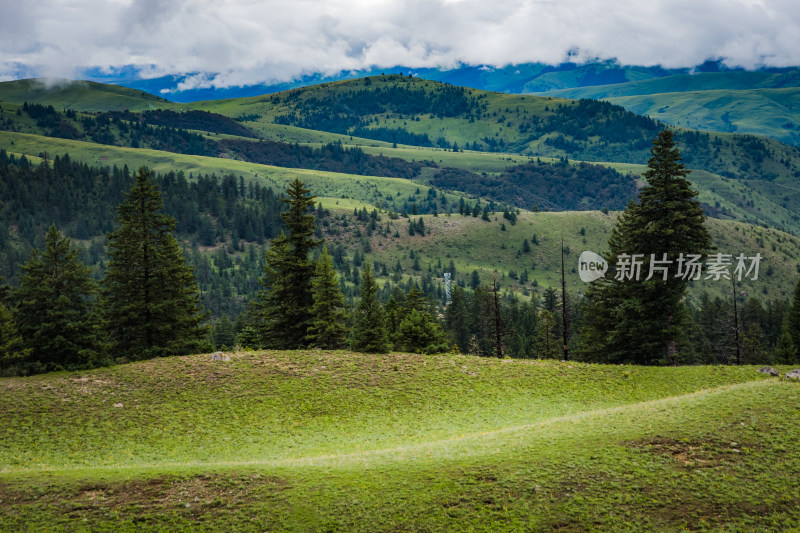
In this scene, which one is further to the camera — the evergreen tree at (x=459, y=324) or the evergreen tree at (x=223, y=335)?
the evergreen tree at (x=459, y=324)

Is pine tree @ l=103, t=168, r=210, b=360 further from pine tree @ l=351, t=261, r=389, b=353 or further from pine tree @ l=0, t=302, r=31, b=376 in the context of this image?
pine tree @ l=351, t=261, r=389, b=353

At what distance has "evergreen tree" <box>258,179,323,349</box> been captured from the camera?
52.4m

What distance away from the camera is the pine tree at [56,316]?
133 ft

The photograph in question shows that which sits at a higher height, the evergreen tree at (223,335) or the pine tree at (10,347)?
the pine tree at (10,347)

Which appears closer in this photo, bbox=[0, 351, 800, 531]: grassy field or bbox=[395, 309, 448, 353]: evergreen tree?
bbox=[0, 351, 800, 531]: grassy field

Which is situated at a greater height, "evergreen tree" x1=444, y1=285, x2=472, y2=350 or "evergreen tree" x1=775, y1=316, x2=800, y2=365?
"evergreen tree" x1=775, y1=316, x2=800, y2=365

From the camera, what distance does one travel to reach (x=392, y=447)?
29.6 m

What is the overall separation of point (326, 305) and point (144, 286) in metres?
15.7

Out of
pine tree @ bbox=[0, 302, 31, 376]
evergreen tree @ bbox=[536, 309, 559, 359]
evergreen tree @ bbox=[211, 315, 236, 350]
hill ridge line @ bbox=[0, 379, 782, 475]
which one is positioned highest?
pine tree @ bbox=[0, 302, 31, 376]

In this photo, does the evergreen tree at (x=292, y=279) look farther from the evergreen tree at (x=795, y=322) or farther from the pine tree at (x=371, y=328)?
the evergreen tree at (x=795, y=322)

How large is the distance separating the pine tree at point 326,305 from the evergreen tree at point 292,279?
1.50 m

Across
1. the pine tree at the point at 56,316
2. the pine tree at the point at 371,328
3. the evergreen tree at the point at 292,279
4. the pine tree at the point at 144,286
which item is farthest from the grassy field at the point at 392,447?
the evergreen tree at the point at 292,279

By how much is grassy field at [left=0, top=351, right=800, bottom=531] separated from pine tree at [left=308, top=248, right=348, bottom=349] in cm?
754

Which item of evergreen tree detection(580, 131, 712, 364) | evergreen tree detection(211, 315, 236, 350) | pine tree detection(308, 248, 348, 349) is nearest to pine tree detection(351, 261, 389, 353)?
pine tree detection(308, 248, 348, 349)
